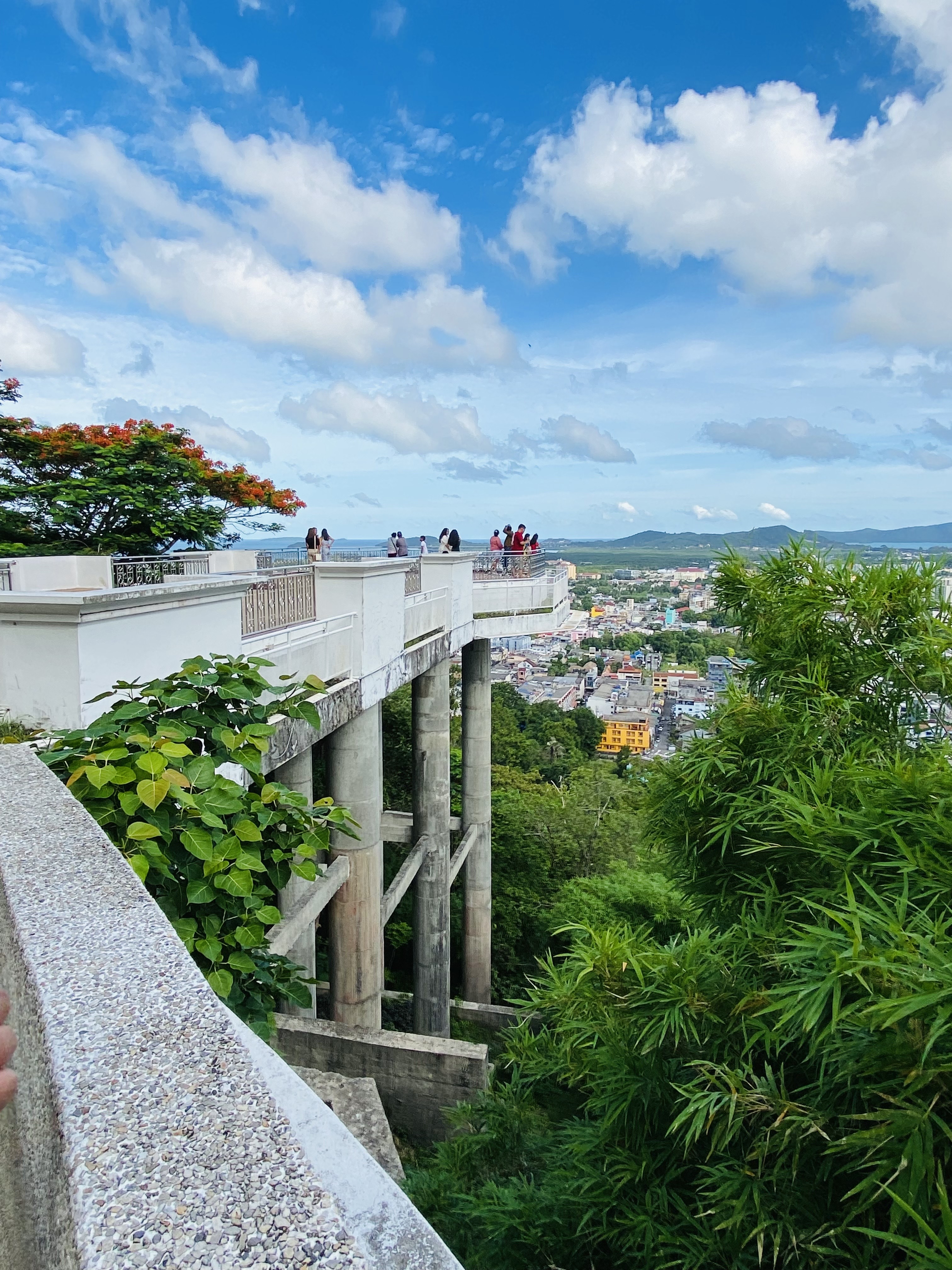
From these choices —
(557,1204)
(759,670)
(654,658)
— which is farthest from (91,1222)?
(654,658)

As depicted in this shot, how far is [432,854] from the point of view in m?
13.6

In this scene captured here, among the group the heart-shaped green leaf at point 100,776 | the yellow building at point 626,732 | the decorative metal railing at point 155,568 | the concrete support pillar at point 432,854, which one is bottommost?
the yellow building at point 626,732

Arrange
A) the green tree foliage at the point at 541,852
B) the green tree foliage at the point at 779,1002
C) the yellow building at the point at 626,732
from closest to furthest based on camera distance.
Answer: the green tree foliage at the point at 779,1002
the green tree foliage at the point at 541,852
the yellow building at the point at 626,732

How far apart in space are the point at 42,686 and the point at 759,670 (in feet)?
14.0

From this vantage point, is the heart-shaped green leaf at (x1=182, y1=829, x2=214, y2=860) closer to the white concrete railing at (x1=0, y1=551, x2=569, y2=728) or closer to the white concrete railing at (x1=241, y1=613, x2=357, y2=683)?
the white concrete railing at (x1=0, y1=551, x2=569, y2=728)

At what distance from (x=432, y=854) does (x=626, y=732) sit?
35.8 m

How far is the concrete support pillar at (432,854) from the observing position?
13250 mm

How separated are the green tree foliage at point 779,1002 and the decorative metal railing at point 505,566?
10.7 meters

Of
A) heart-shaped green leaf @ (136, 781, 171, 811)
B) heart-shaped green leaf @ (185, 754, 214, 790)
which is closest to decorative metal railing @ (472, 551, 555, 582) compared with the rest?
heart-shaped green leaf @ (185, 754, 214, 790)

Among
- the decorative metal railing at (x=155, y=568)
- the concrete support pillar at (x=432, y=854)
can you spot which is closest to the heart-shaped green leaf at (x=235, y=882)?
the decorative metal railing at (x=155, y=568)

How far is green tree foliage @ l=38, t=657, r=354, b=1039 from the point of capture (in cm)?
288

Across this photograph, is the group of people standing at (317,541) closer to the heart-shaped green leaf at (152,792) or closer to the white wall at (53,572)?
the white wall at (53,572)

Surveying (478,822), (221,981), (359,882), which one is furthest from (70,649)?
(478,822)

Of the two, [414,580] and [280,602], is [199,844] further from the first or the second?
[414,580]
